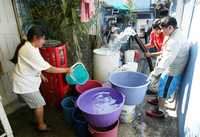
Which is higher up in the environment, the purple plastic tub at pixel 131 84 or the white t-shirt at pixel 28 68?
the white t-shirt at pixel 28 68

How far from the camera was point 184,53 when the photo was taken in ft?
6.49

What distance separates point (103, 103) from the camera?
193 centimetres

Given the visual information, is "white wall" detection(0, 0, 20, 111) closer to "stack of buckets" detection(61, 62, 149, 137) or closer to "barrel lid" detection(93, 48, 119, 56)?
"stack of buckets" detection(61, 62, 149, 137)

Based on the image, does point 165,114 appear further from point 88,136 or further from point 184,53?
point 88,136

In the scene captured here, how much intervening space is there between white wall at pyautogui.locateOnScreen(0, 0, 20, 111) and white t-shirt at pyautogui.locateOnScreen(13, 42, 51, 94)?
2.48ft

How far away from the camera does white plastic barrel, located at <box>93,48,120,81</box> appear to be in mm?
2789

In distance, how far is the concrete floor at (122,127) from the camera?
87.0 inches

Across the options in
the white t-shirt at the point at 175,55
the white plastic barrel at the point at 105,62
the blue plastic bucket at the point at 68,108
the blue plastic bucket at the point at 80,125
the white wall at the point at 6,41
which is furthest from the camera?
the white plastic barrel at the point at 105,62

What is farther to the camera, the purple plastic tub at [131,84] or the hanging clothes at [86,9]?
the hanging clothes at [86,9]

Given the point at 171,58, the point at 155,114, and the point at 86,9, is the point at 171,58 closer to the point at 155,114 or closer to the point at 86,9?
the point at 155,114

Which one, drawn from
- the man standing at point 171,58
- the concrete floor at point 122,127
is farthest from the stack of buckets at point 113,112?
the man standing at point 171,58

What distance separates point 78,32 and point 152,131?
1.64 meters

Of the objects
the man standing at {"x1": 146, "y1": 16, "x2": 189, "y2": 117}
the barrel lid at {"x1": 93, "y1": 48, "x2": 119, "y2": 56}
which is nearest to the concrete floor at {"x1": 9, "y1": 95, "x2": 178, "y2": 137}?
the man standing at {"x1": 146, "y1": 16, "x2": 189, "y2": 117}

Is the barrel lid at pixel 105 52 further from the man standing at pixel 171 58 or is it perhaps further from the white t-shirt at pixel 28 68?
the white t-shirt at pixel 28 68
